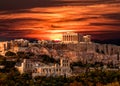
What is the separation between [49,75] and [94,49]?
9785 mm

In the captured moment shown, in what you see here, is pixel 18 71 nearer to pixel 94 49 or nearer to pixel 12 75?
pixel 12 75

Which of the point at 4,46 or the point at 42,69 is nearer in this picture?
the point at 42,69

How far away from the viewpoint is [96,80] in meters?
41.6

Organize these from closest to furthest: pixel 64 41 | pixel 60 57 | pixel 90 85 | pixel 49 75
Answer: pixel 90 85, pixel 49 75, pixel 60 57, pixel 64 41

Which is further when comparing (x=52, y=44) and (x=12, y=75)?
(x=52, y=44)

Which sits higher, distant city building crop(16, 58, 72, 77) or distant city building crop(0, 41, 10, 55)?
distant city building crop(16, 58, 72, 77)

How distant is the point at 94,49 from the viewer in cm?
5250

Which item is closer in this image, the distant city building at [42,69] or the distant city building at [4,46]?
the distant city building at [42,69]

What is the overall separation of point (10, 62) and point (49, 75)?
3.44 m

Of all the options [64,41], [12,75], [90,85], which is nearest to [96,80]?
[90,85]

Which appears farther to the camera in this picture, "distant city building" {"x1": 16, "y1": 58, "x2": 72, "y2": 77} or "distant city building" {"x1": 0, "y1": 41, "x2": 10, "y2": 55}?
"distant city building" {"x1": 0, "y1": 41, "x2": 10, "y2": 55}

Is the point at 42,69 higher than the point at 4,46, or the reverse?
the point at 42,69

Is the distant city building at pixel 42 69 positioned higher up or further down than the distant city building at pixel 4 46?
higher up

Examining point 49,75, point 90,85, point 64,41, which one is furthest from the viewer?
point 64,41
